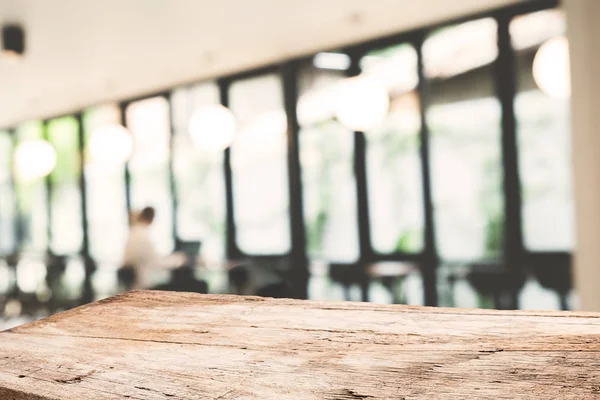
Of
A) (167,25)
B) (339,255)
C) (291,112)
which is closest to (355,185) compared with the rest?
(339,255)

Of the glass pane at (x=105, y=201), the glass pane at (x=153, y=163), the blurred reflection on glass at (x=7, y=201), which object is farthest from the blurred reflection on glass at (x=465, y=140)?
the blurred reflection on glass at (x=7, y=201)

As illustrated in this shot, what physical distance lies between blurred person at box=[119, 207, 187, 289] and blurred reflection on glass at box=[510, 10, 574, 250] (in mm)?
3497

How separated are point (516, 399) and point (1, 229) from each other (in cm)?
1100

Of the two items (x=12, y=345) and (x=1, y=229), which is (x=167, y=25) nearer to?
(x=12, y=345)

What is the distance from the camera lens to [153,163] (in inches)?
314

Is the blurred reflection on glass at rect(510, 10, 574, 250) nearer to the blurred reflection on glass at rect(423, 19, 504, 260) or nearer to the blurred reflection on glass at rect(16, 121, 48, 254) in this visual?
the blurred reflection on glass at rect(423, 19, 504, 260)

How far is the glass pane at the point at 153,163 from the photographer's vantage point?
7766mm

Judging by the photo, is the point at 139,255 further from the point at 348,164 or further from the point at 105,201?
the point at 105,201

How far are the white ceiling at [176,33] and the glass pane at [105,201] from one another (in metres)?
1.12

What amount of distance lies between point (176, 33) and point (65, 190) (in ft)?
15.3

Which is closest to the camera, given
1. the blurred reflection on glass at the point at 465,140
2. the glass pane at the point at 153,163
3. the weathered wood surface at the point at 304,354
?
the weathered wood surface at the point at 304,354

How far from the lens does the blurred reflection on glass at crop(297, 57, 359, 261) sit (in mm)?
6156

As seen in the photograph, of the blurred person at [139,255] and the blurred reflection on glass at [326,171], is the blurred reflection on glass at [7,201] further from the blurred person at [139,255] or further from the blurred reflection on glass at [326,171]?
the blurred reflection on glass at [326,171]

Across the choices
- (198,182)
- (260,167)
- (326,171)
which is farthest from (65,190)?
(326,171)
